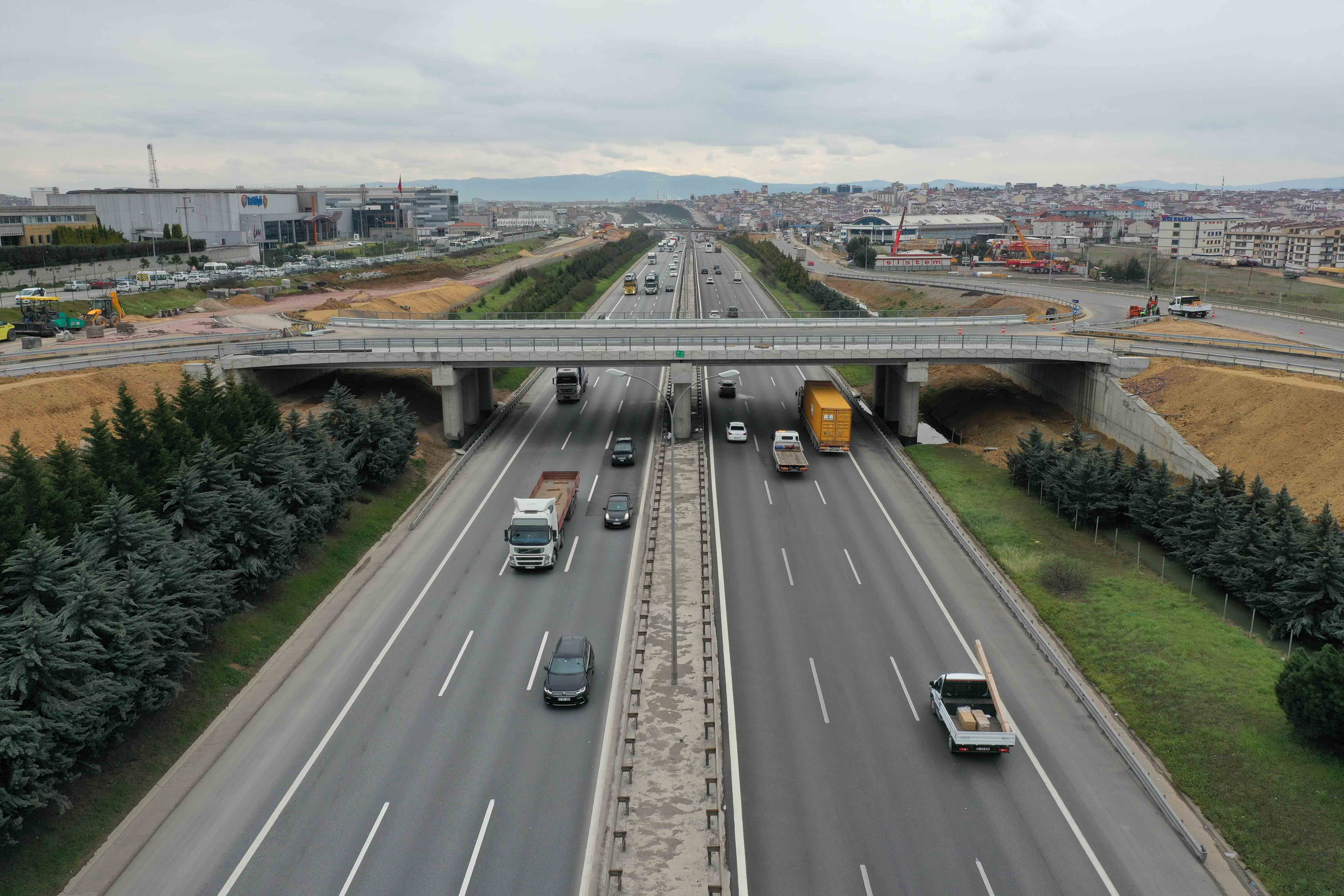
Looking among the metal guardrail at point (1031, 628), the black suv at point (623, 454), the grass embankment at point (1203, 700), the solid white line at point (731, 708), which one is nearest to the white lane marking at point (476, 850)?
the solid white line at point (731, 708)

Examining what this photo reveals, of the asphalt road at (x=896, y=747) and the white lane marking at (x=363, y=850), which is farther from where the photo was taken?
the asphalt road at (x=896, y=747)

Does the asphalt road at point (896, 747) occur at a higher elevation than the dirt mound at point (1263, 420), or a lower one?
lower

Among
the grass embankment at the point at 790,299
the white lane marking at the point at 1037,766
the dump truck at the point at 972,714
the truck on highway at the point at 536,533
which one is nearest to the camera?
A: the white lane marking at the point at 1037,766

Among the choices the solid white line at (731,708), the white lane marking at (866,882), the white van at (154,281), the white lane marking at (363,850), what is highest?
the white van at (154,281)

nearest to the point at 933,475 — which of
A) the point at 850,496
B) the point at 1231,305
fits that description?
the point at 850,496

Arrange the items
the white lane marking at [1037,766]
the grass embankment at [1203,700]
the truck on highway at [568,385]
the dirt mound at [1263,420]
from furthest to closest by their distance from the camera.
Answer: the truck on highway at [568,385]
the dirt mound at [1263,420]
the grass embankment at [1203,700]
the white lane marking at [1037,766]

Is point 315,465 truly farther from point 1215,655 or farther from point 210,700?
point 1215,655

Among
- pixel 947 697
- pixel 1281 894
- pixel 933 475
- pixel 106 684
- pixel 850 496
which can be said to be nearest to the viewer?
pixel 1281 894

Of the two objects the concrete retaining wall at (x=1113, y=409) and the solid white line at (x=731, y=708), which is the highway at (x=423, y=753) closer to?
the solid white line at (x=731, y=708)
